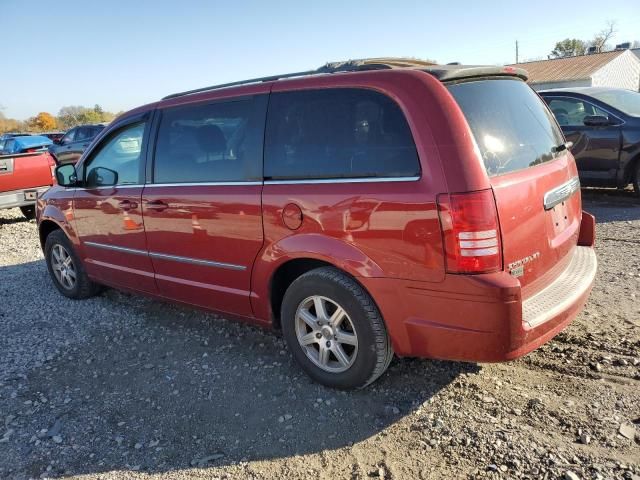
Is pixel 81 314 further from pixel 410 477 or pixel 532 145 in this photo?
pixel 532 145

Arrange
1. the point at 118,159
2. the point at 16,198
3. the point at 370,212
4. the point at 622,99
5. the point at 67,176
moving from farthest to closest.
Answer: the point at 16,198 → the point at 622,99 → the point at 67,176 → the point at 118,159 → the point at 370,212

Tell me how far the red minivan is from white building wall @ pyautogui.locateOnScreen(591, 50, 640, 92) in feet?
115

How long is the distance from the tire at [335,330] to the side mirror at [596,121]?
6540 mm

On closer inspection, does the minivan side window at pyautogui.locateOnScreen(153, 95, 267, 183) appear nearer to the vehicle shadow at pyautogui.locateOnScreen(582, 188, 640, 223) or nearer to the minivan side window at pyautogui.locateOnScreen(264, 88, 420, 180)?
the minivan side window at pyautogui.locateOnScreen(264, 88, 420, 180)

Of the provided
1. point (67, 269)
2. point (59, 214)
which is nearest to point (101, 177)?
point (59, 214)

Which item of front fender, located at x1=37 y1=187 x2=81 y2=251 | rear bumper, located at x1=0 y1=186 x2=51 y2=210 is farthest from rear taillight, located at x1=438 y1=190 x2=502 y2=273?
rear bumper, located at x1=0 y1=186 x2=51 y2=210

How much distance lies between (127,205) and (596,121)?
22.8 ft

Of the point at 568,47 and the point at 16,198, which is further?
the point at 568,47

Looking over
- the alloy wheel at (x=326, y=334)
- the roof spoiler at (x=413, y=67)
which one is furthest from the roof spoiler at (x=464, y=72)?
the alloy wheel at (x=326, y=334)

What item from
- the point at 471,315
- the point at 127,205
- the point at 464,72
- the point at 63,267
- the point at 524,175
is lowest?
the point at 63,267

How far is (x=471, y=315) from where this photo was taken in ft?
8.58

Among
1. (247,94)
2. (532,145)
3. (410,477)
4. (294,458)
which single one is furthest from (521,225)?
(247,94)

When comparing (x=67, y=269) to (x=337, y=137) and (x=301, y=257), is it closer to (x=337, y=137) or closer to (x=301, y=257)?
(x=301, y=257)

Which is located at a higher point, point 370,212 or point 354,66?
point 354,66
